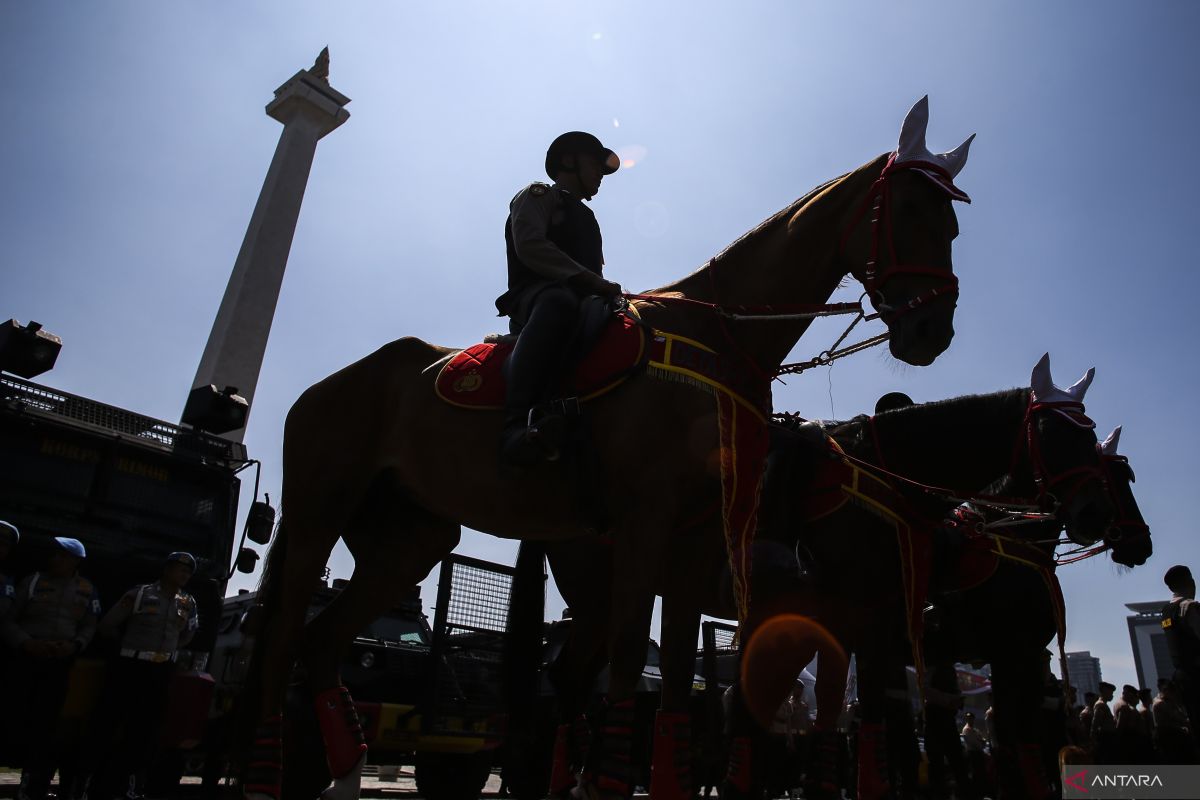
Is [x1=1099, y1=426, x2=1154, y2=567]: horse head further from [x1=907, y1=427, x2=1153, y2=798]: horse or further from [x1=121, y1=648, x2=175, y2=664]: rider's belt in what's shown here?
[x1=121, y1=648, x2=175, y2=664]: rider's belt

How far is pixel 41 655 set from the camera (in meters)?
6.19

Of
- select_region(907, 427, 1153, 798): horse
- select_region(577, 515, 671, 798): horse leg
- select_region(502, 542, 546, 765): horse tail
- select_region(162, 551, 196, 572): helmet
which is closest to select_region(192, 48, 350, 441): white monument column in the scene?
select_region(162, 551, 196, 572): helmet

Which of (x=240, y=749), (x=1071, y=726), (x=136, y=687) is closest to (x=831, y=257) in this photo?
(x=240, y=749)

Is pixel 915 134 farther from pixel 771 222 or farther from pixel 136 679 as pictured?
pixel 136 679

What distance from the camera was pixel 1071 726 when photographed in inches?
477

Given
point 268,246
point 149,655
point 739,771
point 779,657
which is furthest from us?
point 268,246

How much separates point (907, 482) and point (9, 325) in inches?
329

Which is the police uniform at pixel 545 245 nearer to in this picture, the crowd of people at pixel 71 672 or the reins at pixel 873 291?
the reins at pixel 873 291

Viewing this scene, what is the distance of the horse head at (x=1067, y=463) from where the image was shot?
5.96m

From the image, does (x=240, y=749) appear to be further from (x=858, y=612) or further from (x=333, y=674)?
(x=858, y=612)

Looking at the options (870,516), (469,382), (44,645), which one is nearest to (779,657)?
(870,516)

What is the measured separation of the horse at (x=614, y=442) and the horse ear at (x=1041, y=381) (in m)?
3.25

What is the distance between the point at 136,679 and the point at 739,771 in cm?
499

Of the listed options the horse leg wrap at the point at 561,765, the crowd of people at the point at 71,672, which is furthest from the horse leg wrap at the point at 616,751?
the crowd of people at the point at 71,672
